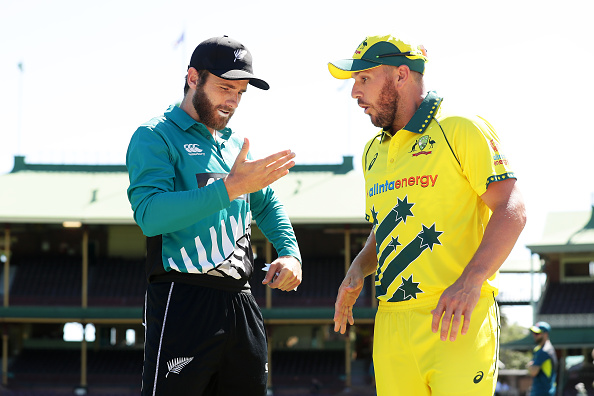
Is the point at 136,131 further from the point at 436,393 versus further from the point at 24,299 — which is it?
the point at 24,299

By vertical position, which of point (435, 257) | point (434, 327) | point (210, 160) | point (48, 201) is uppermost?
point (210, 160)

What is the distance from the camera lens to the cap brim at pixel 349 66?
390 centimetres

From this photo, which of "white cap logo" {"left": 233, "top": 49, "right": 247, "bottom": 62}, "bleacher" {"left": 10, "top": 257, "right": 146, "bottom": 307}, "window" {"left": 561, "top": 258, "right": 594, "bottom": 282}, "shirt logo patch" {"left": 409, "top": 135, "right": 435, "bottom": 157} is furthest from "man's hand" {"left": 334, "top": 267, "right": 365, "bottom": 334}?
"window" {"left": 561, "top": 258, "right": 594, "bottom": 282}

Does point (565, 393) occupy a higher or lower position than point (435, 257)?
lower

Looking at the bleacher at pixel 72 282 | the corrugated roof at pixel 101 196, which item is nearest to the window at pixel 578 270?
the corrugated roof at pixel 101 196

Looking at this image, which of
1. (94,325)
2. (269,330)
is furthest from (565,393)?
(94,325)

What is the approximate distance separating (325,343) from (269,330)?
2.60 m

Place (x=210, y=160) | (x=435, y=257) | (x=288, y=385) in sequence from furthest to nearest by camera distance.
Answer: (x=288, y=385)
(x=210, y=160)
(x=435, y=257)

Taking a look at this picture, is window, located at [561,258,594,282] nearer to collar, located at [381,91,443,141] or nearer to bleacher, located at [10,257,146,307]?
bleacher, located at [10,257,146,307]

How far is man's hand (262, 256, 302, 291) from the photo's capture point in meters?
4.05

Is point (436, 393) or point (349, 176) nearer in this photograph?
point (436, 393)

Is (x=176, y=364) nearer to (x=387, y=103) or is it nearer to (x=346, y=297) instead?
(x=346, y=297)

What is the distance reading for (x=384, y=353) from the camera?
3869 millimetres

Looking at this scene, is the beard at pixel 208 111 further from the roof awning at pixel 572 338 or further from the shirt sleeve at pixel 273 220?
the roof awning at pixel 572 338
